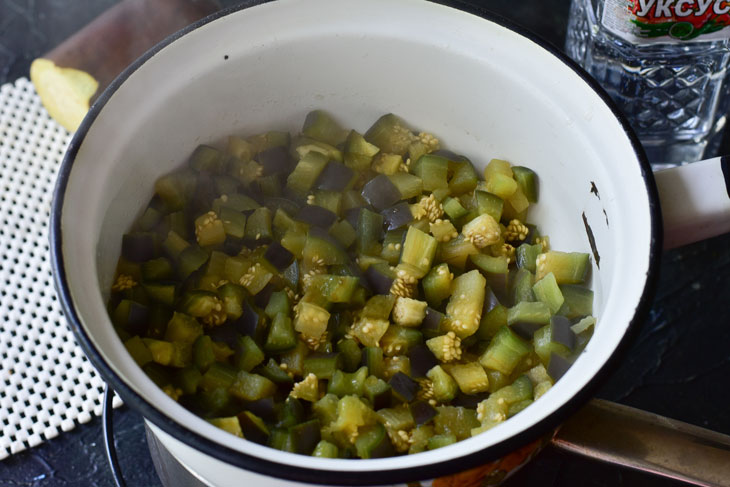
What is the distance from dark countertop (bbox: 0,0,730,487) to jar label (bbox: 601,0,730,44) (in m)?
0.40

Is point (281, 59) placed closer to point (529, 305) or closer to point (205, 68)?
point (205, 68)

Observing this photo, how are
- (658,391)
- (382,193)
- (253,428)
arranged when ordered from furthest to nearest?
(658,391) → (382,193) → (253,428)

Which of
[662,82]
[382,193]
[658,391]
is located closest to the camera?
[382,193]

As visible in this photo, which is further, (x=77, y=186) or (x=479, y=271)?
(x=479, y=271)

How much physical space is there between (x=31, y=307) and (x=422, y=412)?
78 centimetres

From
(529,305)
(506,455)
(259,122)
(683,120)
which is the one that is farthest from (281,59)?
(683,120)

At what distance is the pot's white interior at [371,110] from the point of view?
0.95m

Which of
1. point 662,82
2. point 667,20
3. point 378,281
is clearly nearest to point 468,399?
point 378,281

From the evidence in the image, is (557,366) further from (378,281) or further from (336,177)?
(336,177)

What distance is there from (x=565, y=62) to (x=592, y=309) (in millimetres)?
332

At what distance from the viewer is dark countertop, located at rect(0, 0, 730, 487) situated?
1.28 metres

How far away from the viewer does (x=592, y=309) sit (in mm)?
1072

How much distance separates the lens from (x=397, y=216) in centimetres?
119

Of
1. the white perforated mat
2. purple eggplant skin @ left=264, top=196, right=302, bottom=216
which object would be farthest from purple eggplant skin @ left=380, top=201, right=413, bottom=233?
the white perforated mat
